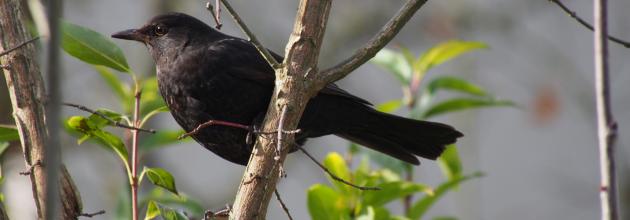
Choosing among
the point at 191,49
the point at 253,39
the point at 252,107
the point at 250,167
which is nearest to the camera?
the point at 253,39

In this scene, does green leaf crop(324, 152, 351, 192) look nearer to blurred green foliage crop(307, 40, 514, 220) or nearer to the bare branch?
blurred green foliage crop(307, 40, 514, 220)

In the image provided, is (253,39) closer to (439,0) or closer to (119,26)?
(439,0)

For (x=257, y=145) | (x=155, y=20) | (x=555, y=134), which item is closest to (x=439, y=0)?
(x=555, y=134)

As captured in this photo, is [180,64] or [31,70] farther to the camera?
[180,64]

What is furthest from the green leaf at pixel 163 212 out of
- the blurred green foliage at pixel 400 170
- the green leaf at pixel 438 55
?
the green leaf at pixel 438 55

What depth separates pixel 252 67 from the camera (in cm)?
361

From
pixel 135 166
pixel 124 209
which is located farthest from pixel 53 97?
pixel 124 209

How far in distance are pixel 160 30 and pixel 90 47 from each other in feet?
4.05

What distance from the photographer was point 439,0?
8.09m

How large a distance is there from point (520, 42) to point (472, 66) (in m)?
0.98

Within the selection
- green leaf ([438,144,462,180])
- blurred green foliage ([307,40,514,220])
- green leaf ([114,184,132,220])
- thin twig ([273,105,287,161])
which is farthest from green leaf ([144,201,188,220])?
green leaf ([438,144,462,180])

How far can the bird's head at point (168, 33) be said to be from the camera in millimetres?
3920

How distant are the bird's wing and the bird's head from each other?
0.22m

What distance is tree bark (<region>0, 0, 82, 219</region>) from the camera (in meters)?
2.61
